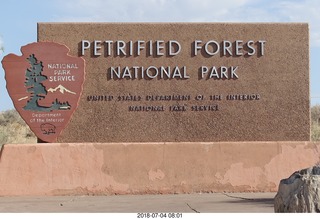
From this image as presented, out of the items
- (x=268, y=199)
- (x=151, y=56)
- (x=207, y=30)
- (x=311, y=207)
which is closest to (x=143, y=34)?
(x=151, y=56)

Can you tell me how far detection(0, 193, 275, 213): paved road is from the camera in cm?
1235

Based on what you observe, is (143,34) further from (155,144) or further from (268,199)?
(268,199)

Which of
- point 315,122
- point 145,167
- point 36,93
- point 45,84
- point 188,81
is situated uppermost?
point 315,122

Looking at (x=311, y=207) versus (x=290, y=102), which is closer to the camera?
(x=311, y=207)

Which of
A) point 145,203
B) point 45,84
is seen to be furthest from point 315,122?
point 145,203

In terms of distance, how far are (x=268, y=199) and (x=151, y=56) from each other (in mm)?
4540

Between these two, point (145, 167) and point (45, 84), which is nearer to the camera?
point (145, 167)

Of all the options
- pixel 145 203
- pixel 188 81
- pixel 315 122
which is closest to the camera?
pixel 145 203

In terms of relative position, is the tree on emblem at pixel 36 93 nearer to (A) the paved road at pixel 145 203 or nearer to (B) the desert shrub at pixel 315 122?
(A) the paved road at pixel 145 203

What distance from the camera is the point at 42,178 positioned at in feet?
50.5

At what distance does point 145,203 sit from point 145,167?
204cm

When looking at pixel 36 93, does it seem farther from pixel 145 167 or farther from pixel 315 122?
pixel 315 122

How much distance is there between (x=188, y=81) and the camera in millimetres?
16344

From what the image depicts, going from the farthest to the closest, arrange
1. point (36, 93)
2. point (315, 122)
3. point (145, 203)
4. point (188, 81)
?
point (315, 122) < point (188, 81) < point (36, 93) < point (145, 203)
